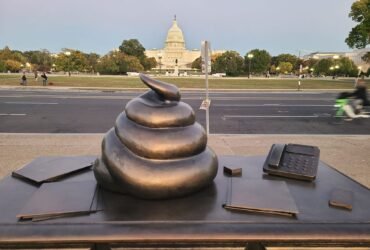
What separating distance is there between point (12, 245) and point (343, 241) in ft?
7.40

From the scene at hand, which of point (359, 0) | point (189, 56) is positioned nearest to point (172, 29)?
point (189, 56)

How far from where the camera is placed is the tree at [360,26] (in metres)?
41.3

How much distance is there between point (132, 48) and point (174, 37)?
3529 cm

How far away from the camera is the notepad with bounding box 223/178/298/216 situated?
98.2 inches

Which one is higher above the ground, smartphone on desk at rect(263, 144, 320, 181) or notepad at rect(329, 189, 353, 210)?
smartphone on desk at rect(263, 144, 320, 181)

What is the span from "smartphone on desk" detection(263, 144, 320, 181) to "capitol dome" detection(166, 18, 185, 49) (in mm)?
134208

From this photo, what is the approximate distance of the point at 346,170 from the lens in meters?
5.95

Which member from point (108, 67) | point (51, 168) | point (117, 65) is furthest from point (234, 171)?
point (117, 65)

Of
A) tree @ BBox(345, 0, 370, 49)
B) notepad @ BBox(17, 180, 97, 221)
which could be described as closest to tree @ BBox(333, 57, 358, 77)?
tree @ BBox(345, 0, 370, 49)

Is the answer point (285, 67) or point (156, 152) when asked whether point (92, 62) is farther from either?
point (156, 152)

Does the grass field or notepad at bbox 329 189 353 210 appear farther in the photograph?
the grass field

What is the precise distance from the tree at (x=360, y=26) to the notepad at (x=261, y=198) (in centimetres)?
4524

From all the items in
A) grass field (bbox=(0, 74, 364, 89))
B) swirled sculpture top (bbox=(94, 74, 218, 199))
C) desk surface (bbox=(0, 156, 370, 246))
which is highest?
swirled sculpture top (bbox=(94, 74, 218, 199))

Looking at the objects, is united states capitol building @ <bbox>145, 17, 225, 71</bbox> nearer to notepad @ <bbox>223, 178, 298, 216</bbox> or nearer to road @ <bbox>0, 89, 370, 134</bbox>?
road @ <bbox>0, 89, 370, 134</bbox>
